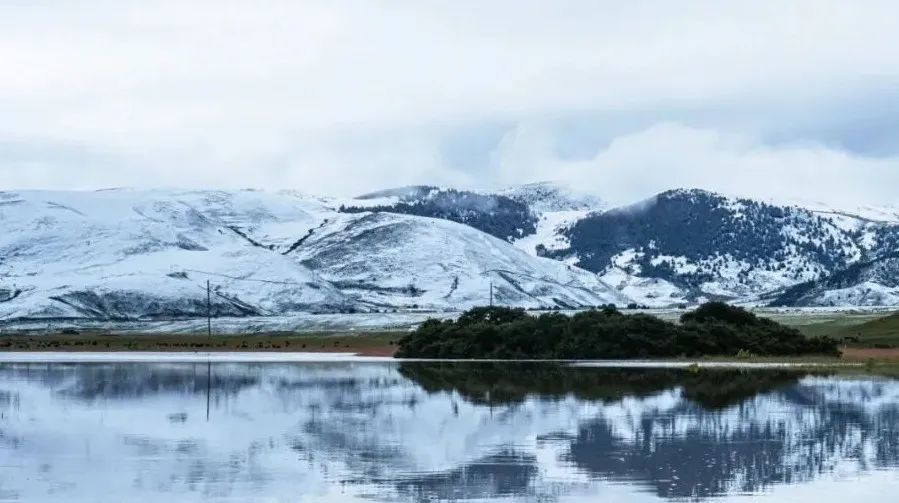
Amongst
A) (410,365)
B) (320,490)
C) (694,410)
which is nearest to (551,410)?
(694,410)

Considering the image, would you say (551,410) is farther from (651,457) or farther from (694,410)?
(651,457)

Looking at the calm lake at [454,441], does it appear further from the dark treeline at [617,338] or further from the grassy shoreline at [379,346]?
the dark treeline at [617,338]

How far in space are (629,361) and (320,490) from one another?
63.0 m

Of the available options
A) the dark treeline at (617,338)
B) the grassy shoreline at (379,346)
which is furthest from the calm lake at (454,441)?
the dark treeline at (617,338)

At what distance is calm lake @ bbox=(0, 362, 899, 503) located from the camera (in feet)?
82.1

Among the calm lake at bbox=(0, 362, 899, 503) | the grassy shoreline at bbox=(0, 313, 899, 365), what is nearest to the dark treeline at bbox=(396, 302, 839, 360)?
the grassy shoreline at bbox=(0, 313, 899, 365)

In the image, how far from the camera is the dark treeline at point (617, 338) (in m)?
91.9

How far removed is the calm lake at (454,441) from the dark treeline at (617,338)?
3186 cm

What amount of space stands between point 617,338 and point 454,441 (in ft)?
200

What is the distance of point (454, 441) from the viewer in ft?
110

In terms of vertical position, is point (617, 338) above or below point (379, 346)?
above

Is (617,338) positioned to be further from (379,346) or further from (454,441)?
(454,441)


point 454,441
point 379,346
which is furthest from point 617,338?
point 454,441

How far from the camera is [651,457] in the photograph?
29.6 metres
